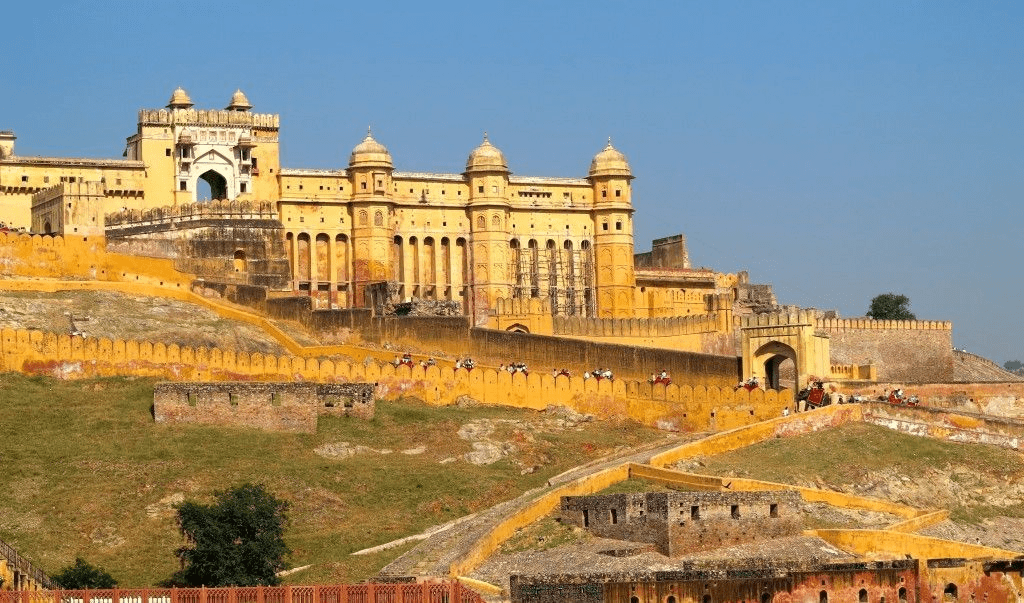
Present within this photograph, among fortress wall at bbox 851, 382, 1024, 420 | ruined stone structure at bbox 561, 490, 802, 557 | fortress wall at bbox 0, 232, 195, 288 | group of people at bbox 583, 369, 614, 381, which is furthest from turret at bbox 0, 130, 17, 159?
ruined stone structure at bbox 561, 490, 802, 557

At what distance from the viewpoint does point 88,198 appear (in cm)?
7400

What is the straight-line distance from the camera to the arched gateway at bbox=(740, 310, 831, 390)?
212ft

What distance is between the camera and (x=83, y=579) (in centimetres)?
4328

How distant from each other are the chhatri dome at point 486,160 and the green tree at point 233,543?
38793mm

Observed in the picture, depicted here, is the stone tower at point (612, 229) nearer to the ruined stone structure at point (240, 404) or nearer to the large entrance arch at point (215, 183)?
the large entrance arch at point (215, 183)

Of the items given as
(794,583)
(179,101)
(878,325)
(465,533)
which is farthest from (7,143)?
(794,583)

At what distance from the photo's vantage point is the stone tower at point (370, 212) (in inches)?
3196

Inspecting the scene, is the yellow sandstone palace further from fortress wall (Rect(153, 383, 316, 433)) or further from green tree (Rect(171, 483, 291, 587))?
green tree (Rect(171, 483, 291, 587))

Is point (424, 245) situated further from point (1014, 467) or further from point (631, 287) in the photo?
point (1014, 467)

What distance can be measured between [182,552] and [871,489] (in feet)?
55.2

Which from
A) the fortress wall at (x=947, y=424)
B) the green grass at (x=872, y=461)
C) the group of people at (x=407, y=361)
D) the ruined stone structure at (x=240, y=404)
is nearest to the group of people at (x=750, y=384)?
the fortress wall at (x=947, y=424)

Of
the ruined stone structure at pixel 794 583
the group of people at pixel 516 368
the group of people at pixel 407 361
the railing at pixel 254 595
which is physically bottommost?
the ruined stone structure at pixel 794 583

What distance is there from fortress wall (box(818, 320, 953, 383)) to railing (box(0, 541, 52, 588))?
138ft

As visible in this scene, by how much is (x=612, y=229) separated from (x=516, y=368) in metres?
21.0
